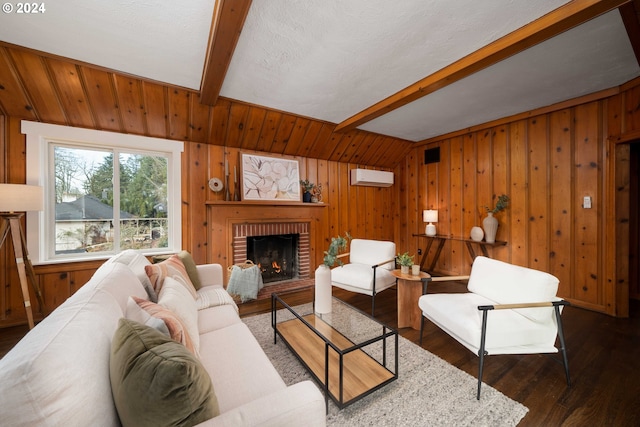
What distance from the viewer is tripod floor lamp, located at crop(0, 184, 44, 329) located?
2.14m

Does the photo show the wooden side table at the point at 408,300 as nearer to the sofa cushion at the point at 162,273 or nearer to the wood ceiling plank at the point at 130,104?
the sofa cushion at the point at 162,273

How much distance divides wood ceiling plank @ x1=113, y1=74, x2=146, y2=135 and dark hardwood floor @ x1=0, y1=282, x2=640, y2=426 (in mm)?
2391

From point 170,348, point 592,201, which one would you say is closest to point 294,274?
point 170,348

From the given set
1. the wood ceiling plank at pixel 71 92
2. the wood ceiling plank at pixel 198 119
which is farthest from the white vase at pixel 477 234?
the wood ceiling plank at pixel 71 92

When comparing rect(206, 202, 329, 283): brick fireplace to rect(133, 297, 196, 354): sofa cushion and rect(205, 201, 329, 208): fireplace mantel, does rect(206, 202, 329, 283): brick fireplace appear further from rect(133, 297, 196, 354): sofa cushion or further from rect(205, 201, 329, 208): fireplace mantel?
rect(133, 297, 196, 354): sofa cushion

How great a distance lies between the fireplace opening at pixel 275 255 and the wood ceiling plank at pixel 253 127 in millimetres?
1411

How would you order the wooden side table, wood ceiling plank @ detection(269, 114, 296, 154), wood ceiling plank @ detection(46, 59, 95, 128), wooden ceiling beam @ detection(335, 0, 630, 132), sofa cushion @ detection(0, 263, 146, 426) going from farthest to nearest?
wood ceiling plank @ detection(269, 114, 296, 154) < the wooden side table < wood ceiling plank @ detection(46, 59, 95, 128) < wooden ceiling beam @ detection(335, 0, 630, 132) < sofa cushion @ detection(0, 263, 146, 426)

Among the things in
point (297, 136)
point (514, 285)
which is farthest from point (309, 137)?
point (514, 285)

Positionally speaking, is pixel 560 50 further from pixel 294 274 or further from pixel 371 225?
pixel 294 274

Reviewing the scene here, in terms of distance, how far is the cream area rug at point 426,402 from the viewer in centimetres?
142

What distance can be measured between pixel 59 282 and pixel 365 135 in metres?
4.53

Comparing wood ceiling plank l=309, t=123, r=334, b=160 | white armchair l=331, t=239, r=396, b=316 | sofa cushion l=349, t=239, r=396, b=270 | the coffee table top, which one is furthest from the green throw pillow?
wood ceiling plank l=309, t=123, r=334, b=160

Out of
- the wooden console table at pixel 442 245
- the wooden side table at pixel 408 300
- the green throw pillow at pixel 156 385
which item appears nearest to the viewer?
the green throw pillow at pixel 156 385

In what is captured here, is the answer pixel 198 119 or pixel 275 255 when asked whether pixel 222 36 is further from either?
pixel 275 255
